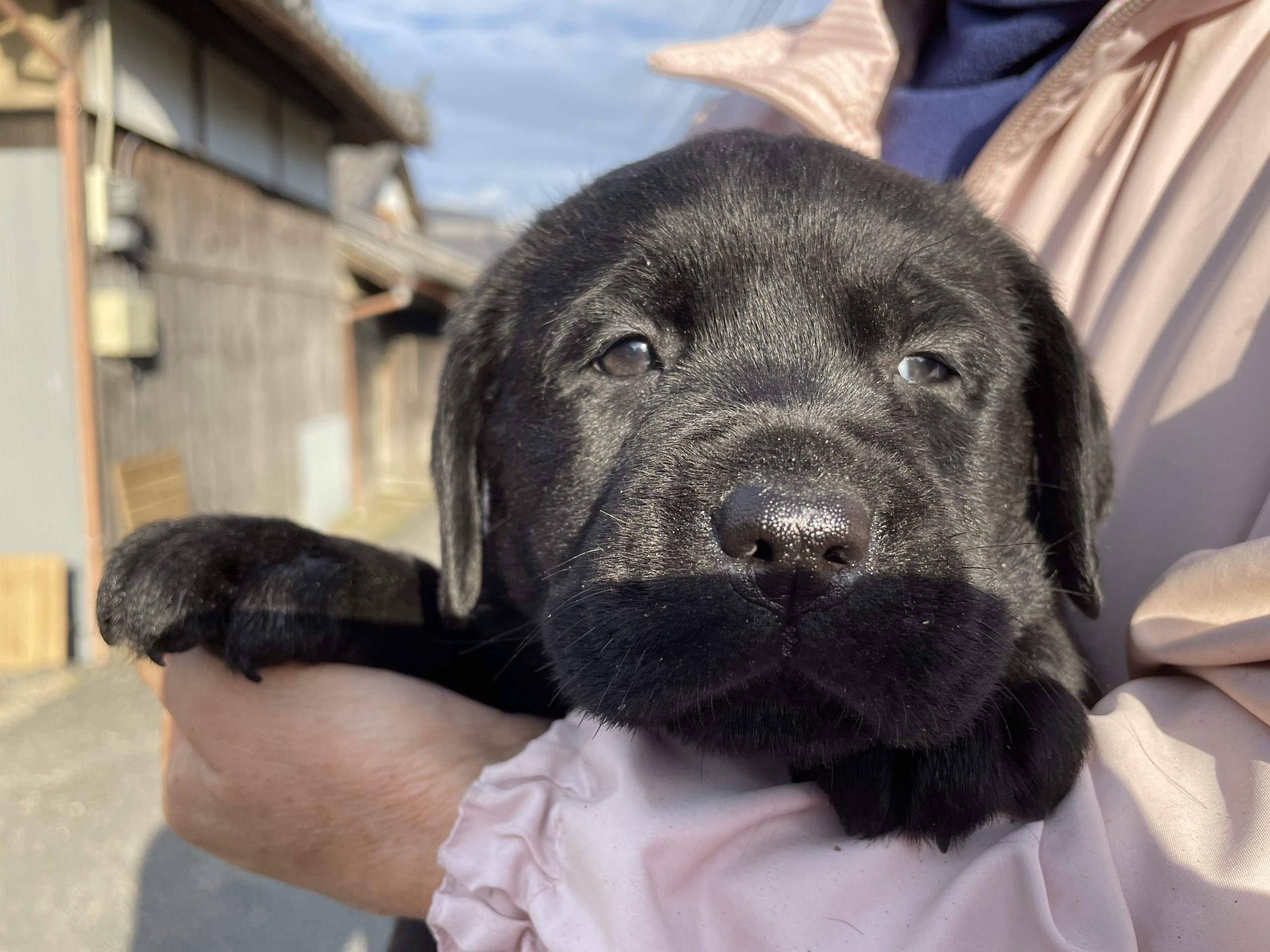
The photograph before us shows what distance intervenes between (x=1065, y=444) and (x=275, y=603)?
53.2 inches

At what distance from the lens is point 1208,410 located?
135 cm

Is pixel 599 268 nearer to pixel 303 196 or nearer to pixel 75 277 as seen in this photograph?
pixel 75 277

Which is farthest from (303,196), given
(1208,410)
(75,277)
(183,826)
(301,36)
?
(1208,410)

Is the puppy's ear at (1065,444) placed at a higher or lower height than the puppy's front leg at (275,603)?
higher

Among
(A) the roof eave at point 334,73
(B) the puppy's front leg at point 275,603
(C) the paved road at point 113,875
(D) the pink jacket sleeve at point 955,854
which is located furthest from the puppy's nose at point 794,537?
(A) the roof eave at point 334,73

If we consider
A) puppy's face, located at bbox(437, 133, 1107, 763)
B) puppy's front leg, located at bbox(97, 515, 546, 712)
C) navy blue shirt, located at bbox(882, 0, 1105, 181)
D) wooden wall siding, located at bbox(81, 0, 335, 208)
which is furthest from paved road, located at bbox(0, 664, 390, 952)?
wooden wall siding, located at bbox(81, 0, 335, 208)

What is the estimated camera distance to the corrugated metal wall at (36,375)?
19.1 ft

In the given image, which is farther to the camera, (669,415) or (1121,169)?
(1121,169)

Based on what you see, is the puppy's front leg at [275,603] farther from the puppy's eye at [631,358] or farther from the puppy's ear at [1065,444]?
the puppy's ear at [1065,444]

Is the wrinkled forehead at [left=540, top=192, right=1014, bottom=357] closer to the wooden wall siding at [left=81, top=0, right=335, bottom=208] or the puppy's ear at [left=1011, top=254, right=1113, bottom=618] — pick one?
the puppy's ear at [left=1011, top=254, right=1113, bottom=618]

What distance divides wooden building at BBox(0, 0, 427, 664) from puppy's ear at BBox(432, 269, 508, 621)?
519 cm

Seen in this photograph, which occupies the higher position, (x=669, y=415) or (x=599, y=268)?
(x=599, y=268)

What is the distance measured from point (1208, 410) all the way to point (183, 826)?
188 centimetres

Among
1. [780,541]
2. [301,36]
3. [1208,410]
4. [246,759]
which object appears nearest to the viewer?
[780,541]
